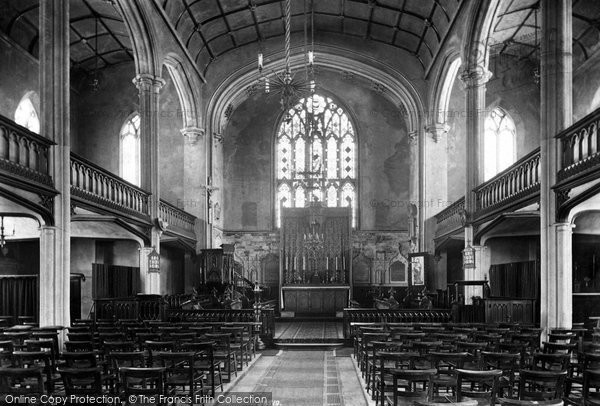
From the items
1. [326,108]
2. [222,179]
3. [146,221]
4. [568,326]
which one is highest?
[326,108]

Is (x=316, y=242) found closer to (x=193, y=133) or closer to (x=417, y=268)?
(x=417, y=268)

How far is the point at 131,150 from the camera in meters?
28.3

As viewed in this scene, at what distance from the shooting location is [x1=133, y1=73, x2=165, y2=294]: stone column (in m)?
20.5

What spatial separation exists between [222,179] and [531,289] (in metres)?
15.8

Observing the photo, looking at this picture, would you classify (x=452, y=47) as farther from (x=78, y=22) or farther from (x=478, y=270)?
(x=78, y=22)

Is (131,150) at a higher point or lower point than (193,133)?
lower

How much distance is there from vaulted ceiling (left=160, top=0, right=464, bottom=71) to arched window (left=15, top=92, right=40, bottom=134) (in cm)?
579

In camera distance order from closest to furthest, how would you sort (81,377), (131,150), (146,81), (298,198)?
(81,377), (146,81), (131,150), (298,198)

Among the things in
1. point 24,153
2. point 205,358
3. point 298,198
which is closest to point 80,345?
point 205,358

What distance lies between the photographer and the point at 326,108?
3134cm

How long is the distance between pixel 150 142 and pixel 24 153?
319 inches

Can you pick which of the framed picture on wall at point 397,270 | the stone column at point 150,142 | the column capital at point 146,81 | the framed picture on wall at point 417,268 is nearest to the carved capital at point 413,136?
the framed picture on wall at point 397,270

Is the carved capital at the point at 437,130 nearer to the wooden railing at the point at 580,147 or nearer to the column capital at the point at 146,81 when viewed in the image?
the column capital at the point at 146,81

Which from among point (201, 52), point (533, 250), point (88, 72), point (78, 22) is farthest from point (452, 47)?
point (88, 72)
